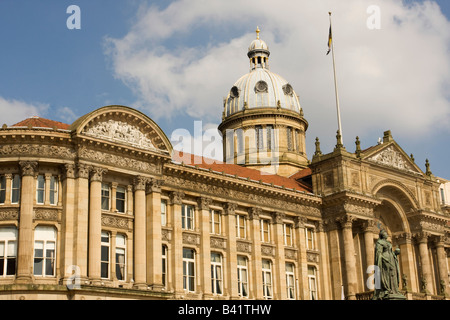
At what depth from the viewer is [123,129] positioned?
1837 inches

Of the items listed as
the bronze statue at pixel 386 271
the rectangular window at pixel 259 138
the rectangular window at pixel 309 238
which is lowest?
the bronze statue at pixel 386 271

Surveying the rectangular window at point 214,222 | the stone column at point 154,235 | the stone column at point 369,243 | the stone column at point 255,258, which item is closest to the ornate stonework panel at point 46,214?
the stone column at point 154,235

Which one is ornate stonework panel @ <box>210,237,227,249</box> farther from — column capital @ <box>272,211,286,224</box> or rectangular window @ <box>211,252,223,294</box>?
column capital @ <box>272,211,286,224</box>

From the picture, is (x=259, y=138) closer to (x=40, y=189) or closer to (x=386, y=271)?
(x=40, y=189)

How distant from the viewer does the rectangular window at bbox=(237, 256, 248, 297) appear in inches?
2090

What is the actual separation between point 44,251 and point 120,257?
16.1ft

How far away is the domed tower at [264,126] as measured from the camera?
238ft

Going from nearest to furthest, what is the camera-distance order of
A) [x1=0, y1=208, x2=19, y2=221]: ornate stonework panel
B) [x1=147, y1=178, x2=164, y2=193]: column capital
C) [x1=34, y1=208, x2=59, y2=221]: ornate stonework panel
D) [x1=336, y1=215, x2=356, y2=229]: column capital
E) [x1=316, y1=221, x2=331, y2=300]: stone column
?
[x1=0, y1=208, x2=19, y2=221]: ornate stonework panel
[x1=34, y1=208, x2=59, y2=221]: ornate stonework panel
[x1=147, y1=178, x2=164, y2=193]: column capital
[x1=336, y1=215, x2=356, y2=229]: column capital
[x1=316, y1=221, x2=331, y2=300]: stone column

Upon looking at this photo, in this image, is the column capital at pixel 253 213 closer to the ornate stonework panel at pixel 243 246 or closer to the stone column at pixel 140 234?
the ornate stonework panel at pixel 243 246

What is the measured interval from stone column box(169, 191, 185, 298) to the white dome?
88.1 ft

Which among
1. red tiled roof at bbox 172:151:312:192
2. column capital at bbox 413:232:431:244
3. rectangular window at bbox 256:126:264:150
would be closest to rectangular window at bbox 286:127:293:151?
rectangular window at bbox 256:126:264:150

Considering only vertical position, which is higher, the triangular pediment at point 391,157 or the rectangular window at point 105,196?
the triangular pediment at point 391,157

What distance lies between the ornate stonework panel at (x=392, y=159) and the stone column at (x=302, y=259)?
28.0 ft
